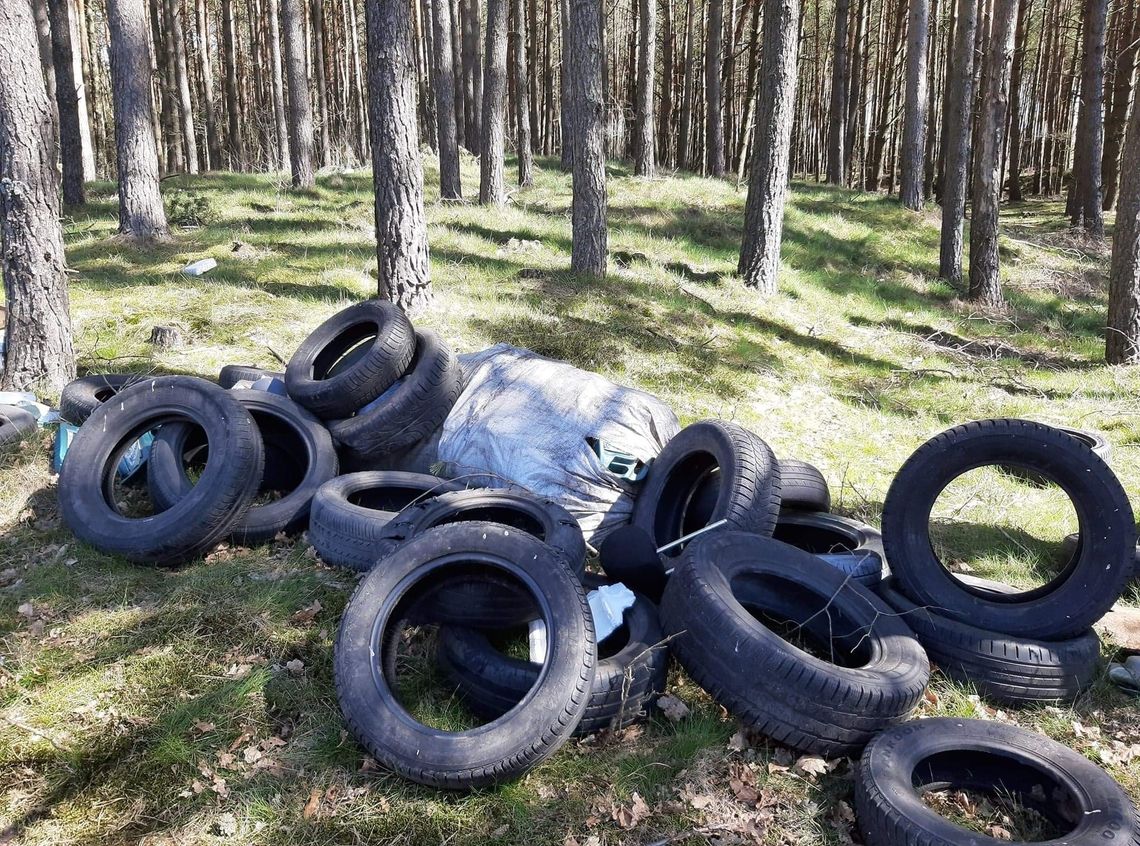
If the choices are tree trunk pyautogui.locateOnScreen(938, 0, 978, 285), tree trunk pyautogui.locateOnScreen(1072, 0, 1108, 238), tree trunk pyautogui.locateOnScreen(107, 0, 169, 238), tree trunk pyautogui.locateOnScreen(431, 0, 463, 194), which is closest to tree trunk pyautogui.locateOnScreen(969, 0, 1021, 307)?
tree trunk pyautogui.locateOnScreen(938, 0, 978, 285)

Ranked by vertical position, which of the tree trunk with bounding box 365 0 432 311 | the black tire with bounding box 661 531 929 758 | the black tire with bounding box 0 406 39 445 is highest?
the tree trunk with bounding box 365 0 432 311

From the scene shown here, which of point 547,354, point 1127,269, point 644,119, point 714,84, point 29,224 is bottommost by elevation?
point 547,354

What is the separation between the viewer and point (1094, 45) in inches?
638

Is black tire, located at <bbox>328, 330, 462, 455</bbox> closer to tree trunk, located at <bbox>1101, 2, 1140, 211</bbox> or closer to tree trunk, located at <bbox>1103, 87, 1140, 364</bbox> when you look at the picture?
tree trunk, located at <bbox>1103, 87, 1140, 364</bbox>

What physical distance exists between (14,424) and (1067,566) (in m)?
7.28

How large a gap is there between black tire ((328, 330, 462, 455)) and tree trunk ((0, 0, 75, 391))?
290 centimetres

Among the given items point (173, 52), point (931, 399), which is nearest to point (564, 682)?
point (931, 399)

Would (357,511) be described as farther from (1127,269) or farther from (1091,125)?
(1091,125)

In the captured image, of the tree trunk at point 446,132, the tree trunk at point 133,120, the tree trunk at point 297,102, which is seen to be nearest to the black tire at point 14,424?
the tree trunk at point 133,120

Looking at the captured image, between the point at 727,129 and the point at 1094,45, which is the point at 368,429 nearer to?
the point at 1094,45

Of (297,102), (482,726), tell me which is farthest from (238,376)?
(297,102)

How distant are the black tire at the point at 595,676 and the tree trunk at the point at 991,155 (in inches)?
443

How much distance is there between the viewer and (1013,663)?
12.8ft

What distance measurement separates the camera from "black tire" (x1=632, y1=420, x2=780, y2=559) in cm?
452
